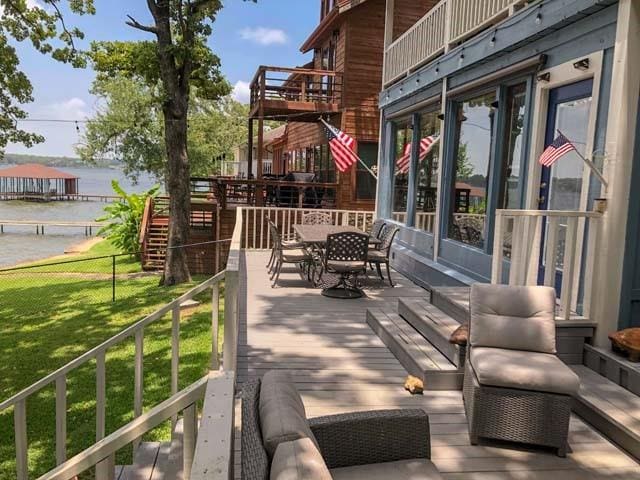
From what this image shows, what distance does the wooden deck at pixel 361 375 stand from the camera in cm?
297

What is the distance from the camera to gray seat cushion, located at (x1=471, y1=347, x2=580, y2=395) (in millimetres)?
2998

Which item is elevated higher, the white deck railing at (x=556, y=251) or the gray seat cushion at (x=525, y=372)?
the white deck railing at (x=556, y=251)

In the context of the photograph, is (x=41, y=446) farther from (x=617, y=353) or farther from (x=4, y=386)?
(x=617, y=353)

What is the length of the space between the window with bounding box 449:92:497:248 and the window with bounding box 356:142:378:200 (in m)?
7.69

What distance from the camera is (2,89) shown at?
1334cm

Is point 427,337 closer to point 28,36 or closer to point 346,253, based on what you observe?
point 346,253

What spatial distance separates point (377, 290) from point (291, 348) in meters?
2.86

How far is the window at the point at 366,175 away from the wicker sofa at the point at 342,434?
13044 millimetres

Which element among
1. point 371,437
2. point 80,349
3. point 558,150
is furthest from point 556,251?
point 80,349

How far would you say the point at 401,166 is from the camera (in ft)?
32.3

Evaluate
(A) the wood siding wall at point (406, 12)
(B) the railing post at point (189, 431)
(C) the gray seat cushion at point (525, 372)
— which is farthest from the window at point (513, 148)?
(A) the wood siding wall at point (406, 12)

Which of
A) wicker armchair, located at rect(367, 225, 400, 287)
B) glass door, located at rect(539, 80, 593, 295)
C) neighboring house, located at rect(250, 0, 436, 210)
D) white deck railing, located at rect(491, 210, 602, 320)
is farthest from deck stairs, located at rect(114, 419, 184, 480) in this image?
neighboring house, located at rect(250, 0, 436, 210)

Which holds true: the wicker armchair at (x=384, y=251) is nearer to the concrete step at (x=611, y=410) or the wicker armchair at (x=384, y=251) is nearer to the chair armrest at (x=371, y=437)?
the concrete step at (x=611, y=410)

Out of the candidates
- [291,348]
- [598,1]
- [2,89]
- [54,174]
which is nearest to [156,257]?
[2,89]
